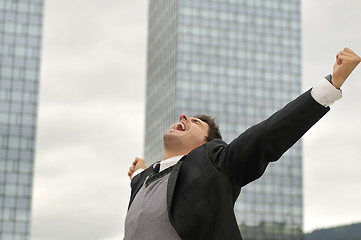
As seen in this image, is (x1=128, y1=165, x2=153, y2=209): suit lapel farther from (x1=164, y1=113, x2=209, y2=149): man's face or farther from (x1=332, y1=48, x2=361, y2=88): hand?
(x1=332, y1=48, x2=361, y2=88): hand

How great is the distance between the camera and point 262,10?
105 m

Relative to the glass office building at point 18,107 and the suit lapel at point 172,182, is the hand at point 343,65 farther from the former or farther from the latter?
the glass office building at point 18,107

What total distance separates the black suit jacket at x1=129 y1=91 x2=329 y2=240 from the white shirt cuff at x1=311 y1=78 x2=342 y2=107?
0.11ft

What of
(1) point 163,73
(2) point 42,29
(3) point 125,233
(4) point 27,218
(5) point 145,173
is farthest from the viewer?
(1) point 163,73

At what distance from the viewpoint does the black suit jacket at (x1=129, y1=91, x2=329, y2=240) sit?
442 cm

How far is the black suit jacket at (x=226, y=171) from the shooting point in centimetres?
442

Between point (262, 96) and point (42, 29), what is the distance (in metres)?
32.1

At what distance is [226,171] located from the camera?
4707 mm

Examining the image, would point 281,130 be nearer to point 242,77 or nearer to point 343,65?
point 343,65

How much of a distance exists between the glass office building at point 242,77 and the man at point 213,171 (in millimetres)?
90880

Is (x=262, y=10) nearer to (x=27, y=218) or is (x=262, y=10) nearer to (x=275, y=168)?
(x=275, y=168)

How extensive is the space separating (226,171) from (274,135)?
46 centimetres

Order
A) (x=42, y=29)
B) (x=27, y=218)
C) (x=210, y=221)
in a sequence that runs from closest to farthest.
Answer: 1. (x=210, y=221)
2. (x=27, y=218)
3. (x=42, y=29)

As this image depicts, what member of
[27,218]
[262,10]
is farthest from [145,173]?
[262,10]
